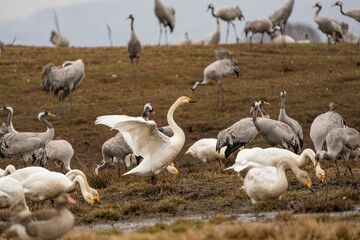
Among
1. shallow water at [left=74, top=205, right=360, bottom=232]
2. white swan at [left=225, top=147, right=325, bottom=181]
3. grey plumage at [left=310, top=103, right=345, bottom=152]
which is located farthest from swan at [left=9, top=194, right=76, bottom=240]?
grey plumage at [left=310, top=103, right=345, bottom=152]

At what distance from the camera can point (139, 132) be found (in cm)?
974

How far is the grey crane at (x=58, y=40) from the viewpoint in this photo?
38.3 meters

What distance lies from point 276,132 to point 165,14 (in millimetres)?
18425

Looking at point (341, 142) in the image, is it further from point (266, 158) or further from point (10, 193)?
point (10, 193)

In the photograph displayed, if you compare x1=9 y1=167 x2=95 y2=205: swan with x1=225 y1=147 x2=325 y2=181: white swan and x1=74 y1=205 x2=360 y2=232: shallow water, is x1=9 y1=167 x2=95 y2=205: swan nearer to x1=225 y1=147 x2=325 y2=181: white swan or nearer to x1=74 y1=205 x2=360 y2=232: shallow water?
x1=74 y1=205 x2=360 y2=232: shallow water

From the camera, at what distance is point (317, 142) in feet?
38.3

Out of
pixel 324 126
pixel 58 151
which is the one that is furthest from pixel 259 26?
pixel 58 151

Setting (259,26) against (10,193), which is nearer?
(10,193)

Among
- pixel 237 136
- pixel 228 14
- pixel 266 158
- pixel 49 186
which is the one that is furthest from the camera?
pixel 228 14

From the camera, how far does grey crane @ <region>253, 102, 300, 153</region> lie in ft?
38.1

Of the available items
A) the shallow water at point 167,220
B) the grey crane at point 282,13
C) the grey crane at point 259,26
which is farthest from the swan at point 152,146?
the grey crane at point 282,13

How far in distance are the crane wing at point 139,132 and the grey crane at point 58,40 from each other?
96.6ft

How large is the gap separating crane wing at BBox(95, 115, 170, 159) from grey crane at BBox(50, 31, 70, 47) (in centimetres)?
2945

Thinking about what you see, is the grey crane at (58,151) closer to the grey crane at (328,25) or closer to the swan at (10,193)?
the swan at (10,193)
